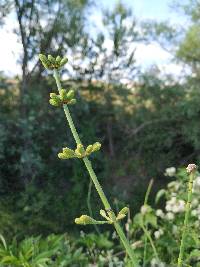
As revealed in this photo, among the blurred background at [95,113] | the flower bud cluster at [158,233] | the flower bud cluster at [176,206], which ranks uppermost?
the blurred background at [95,113]

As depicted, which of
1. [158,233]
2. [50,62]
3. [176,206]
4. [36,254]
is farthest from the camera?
[176,206]

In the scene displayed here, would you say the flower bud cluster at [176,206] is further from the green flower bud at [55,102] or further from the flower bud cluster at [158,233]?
the green flower bud at [55,102]

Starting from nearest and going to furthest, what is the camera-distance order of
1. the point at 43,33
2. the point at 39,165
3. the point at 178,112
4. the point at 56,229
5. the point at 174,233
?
1. the point at 174,233
2. the point at 56,229
3. the point at 39,165
4. the point at 43,33
5. the point at 178,112

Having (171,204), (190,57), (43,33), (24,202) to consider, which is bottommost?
(171,204)

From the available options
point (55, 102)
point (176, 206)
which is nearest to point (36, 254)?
point (55, 102)

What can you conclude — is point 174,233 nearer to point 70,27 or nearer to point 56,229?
point 56,229

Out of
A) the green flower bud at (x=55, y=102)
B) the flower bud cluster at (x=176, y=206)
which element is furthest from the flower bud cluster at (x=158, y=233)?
the green flower bud at (x=55, y=102)

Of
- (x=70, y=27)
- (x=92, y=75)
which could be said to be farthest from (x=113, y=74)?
(x=70, y=27)

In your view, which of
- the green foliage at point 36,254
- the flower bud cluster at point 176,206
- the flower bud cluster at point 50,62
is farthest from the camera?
the flower bud cluster at point 176,206

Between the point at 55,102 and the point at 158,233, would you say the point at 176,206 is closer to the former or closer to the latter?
the point at 158,233

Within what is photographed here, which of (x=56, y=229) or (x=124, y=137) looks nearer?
(x=56, y=229)

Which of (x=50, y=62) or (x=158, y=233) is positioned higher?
(x=158, y=233)
